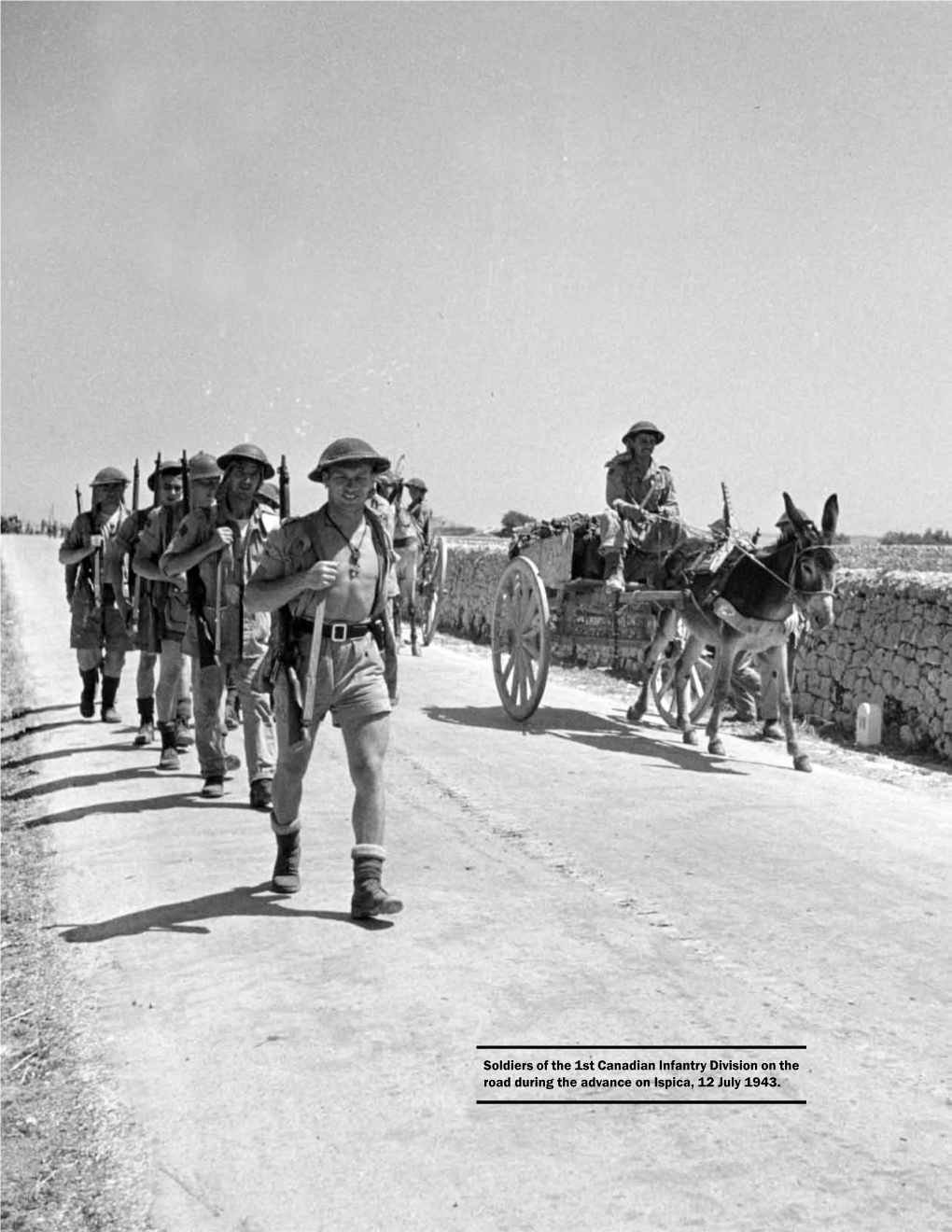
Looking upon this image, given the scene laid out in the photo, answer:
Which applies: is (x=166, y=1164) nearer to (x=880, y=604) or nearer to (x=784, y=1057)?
(x=784, y=1057)

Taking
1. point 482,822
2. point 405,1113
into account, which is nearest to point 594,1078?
point 405,1113

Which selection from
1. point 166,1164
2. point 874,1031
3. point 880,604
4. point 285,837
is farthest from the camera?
point 880,604

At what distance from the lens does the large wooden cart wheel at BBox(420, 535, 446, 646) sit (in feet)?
66.9

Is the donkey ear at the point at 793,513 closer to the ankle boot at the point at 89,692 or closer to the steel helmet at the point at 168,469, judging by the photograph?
the steel helmet at the point at 168,469

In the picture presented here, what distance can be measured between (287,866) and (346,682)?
3.36 ft

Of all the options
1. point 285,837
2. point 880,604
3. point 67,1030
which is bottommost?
point 67,1030

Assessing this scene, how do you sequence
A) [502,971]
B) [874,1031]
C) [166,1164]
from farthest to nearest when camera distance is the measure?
[502,971], [874,1031], [166,1164]

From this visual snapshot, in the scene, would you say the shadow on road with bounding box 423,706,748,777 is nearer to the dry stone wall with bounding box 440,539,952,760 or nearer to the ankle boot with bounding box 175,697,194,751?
the dry stone wall with bounding box 440,539,952,760

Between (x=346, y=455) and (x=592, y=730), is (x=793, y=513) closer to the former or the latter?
(x=592, y=730)

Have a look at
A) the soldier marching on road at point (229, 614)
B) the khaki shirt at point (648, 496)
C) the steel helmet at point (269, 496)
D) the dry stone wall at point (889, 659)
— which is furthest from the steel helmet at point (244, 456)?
the dry stone wall at point (889, 659)

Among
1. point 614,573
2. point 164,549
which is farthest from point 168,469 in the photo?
point 614,573

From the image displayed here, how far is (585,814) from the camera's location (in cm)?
778

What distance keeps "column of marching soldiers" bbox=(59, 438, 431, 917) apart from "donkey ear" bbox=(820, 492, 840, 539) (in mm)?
3511

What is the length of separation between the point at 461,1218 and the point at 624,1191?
17.3 inches
